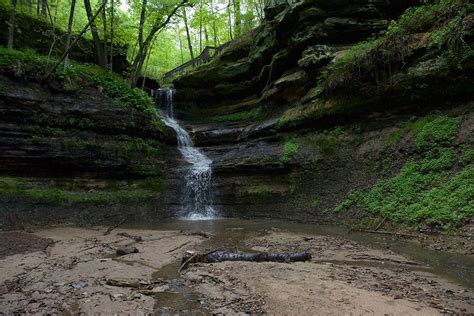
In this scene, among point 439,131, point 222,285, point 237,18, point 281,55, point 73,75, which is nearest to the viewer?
point 222,285

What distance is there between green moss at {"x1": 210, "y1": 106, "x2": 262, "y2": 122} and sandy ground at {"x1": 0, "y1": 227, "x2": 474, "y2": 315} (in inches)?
524

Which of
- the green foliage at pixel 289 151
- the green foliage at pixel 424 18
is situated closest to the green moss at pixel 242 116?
the green foliage at pixel 289 151

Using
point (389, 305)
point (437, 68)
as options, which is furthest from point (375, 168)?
point (389, 305)

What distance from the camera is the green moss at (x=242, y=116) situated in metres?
20.6

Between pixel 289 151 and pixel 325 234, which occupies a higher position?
pixel 289 151

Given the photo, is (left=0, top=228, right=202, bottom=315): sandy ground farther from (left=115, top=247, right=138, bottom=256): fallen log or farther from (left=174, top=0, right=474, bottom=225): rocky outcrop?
(left=174, top=0, right=474, bottom=225): rocky outcrop

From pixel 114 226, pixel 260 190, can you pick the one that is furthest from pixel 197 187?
pixel 114 226

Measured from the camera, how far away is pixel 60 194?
42.6 ft

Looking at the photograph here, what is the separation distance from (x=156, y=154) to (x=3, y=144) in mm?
6723

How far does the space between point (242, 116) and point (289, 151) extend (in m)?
7.28

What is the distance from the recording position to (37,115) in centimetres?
1366

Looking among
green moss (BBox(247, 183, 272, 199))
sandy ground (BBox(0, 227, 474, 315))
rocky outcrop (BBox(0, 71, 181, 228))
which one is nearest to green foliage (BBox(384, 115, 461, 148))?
sandy ground (BBox(0, 227, 474, 315))

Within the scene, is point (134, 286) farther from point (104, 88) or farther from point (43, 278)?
point (104, 88)

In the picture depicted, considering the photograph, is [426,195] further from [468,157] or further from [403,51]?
[403,51]
